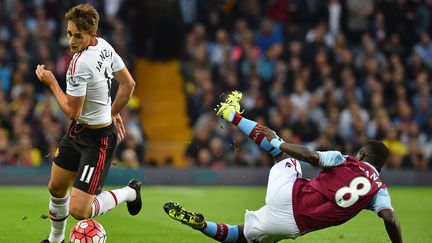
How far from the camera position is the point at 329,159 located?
930 centimetres

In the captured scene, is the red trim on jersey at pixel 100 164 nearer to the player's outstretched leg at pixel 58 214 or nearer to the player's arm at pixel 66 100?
the player's outstretched leg at pixel 58 214

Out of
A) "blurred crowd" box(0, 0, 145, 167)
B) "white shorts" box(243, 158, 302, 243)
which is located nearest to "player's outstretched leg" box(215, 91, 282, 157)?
"white shorts" box(243, 158, 302, 243)

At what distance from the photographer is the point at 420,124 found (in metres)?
21.8

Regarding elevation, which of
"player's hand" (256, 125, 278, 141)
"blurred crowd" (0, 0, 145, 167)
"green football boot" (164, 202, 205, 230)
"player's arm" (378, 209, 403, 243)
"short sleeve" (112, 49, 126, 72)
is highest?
"player's hand" (256, 125, 278, 141)

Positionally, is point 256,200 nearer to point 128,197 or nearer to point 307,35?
point 128,197

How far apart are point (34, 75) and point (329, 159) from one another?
12.6 metres

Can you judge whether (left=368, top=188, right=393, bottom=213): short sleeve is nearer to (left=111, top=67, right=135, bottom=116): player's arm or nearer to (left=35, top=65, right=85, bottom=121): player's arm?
(left=111, top=67, right=135, bottom=116): player's arm

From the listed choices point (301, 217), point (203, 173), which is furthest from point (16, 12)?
point (301, 217)

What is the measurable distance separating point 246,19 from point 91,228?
14.7m

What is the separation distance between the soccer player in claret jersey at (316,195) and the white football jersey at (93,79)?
1221 millimetres

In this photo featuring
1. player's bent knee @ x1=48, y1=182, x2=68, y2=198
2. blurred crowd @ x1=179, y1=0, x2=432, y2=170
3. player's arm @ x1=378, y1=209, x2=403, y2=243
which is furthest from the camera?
blurred crowd @ x1=179, y1=0, x2=432, y2=170

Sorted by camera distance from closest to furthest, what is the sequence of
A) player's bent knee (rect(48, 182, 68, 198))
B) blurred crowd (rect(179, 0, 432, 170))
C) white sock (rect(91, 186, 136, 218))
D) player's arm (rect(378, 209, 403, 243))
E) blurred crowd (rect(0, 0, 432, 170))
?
player's arm (rect(378, 209, 403, 243)) < player's bent knee (rect(48, 182, 68, 198)) < white sock (rect(91, 186, 136, 218)) < blurred crowd (rect(0, 0, 432, 170)) < blurred crowd (rect(179, 0, 432, 170))

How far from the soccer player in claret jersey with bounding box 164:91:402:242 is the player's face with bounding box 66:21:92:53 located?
1808 millimetres

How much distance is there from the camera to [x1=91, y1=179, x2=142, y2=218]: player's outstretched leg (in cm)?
982
